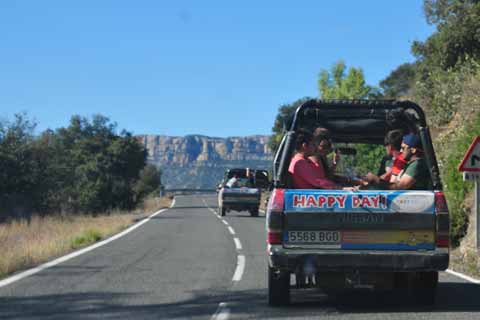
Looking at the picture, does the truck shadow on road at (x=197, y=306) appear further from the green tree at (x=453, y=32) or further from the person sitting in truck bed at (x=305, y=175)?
the green tree at (x=453, y=32)

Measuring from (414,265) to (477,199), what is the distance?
20.0ft

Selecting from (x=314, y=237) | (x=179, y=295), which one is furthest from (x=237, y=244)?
(x=314, y=237)

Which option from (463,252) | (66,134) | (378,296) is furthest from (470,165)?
(66,134)

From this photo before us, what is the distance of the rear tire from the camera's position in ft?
27.2

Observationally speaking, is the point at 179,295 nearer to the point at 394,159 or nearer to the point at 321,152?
the point at 321,152

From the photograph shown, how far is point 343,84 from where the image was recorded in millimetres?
54000

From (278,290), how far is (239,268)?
386 cm

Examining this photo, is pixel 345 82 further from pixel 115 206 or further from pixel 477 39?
pixel 477 39

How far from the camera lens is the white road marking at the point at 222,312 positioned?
7.79 meters

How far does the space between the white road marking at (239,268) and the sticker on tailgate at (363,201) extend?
3400 millimetres

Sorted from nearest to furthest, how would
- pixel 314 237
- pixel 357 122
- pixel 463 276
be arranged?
pixel 314 237 < pixel 357 122 < pixel 463 276

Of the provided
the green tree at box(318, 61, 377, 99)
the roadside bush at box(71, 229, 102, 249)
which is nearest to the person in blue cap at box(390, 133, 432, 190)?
the roadside bush at box(71, 229, 102, 249)

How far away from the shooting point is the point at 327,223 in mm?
7719

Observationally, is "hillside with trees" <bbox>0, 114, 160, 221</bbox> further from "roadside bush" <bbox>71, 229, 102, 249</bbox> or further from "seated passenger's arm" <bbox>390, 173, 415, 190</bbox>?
"seated passenger's arm" <bbox>390, 173, 415, 190</bbox>
